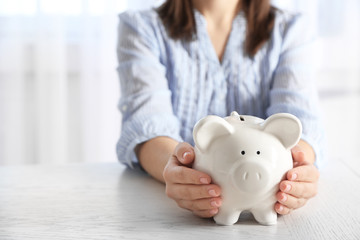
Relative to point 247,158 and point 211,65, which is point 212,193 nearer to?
point 247,158

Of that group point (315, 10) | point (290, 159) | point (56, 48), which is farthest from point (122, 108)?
point (315, 10)

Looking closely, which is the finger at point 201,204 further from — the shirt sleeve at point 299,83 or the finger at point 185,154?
the shirt sleeve at point 299,83

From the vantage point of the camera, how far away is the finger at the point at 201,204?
53 cm

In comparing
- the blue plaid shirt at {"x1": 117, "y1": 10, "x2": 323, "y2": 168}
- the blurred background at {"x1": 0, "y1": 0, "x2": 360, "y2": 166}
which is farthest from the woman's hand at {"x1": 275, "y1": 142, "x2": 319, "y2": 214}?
the blurred background at {"x1": 0, "y1": 0, "x2": 360, "y2": 166}

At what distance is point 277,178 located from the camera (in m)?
0.52

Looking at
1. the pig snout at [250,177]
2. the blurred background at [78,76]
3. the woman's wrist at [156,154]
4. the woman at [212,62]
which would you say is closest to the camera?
the pig snout at [250,177]

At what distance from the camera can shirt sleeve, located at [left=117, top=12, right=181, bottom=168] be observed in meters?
0.80

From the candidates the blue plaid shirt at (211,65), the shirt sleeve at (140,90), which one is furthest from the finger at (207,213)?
the blue plaid shirt at (211,65)

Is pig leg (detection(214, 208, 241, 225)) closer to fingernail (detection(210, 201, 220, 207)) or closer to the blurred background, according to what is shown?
fingernail (detection(210, 201, 220, 207))

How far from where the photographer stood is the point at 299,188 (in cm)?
55

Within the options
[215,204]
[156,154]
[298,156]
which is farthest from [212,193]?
[156,154]

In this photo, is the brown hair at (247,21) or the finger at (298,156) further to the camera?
the brown hair at (247,21)

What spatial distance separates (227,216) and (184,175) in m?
0.06

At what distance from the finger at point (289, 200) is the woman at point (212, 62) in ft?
0.93
